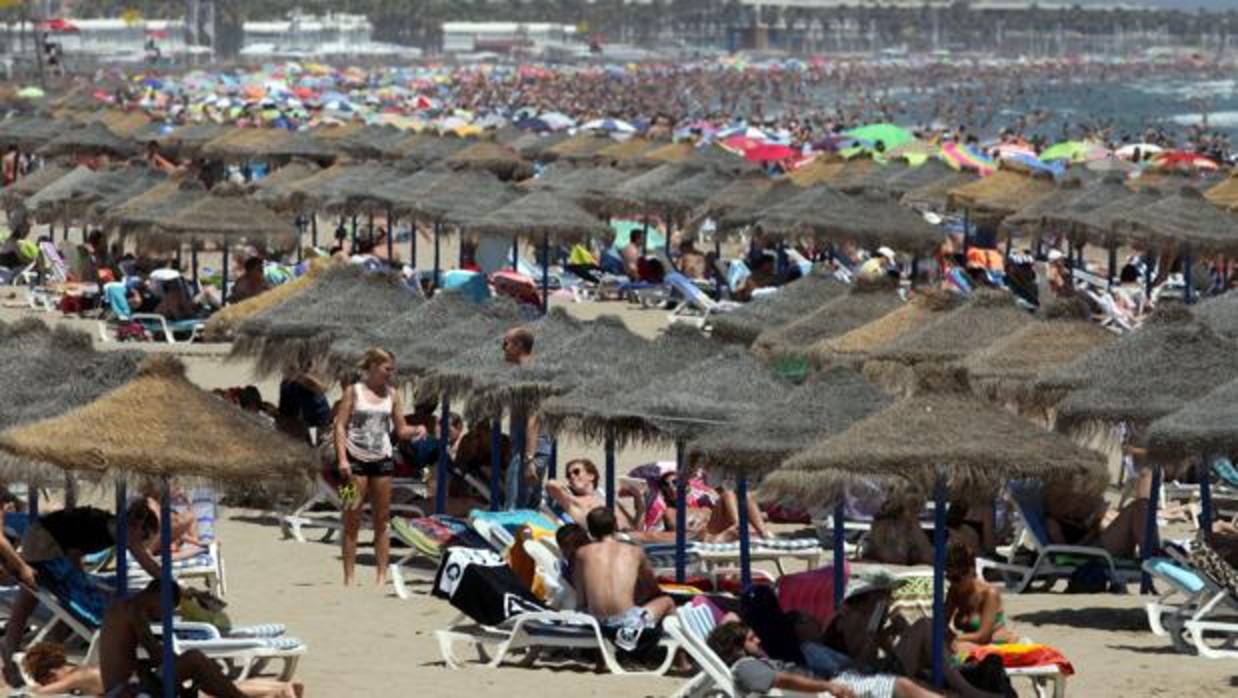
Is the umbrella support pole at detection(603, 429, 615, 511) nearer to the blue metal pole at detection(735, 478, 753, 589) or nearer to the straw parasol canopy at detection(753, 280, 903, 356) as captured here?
A: the blue metal pole at detection(735, 478, 753, 589)

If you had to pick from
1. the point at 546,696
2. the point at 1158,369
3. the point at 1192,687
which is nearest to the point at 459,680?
the point at 546,696

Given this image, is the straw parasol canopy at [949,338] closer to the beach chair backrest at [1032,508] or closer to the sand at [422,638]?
the beach chair backrest at [1032,508]

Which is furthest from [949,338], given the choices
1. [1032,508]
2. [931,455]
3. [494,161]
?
[494,161]

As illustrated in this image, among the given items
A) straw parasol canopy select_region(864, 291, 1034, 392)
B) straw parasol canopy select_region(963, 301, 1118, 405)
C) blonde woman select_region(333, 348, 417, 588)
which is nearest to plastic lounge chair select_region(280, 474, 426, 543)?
blonde woman select_region(333, 348, 417, 588)

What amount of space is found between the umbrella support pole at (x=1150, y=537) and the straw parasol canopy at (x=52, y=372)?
413 centimetres

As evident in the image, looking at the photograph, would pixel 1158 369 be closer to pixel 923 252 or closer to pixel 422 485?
pixel 422 485

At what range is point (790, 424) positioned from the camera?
987 cm

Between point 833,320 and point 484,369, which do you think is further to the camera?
point 833,320

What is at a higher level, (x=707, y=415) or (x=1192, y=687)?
(x=707, y=415)

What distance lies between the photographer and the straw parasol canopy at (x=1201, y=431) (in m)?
10.3

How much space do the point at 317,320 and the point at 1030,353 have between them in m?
3.53

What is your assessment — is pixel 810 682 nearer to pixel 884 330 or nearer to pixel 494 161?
pixel 884 330

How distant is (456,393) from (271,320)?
2.20 metres

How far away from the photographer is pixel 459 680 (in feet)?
32.3
